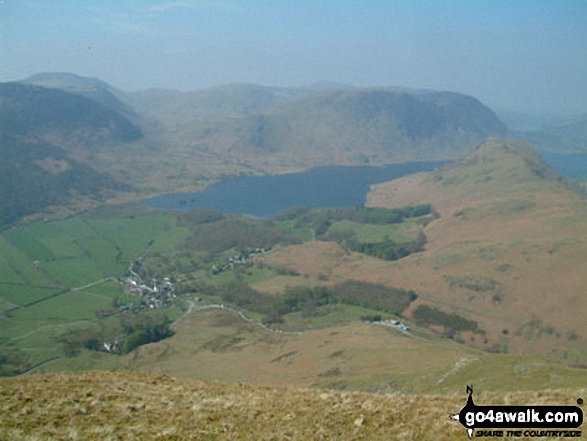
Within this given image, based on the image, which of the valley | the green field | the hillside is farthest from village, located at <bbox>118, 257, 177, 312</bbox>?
the hillside

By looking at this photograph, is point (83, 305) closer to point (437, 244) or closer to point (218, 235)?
point (218, 235)

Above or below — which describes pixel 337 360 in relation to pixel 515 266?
below

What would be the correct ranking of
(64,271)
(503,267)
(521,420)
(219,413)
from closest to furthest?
(521,420) < (219,413) < (503,267) < (64,271)

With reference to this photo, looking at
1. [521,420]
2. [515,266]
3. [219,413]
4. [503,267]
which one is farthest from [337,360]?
[515,266]

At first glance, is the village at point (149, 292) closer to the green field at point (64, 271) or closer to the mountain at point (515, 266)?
the green field at point (64, 271)

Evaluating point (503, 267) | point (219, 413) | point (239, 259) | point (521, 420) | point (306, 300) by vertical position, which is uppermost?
point (521, 420)

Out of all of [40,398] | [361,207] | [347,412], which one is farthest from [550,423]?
[361,207]

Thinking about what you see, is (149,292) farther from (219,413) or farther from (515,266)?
(219,413)
